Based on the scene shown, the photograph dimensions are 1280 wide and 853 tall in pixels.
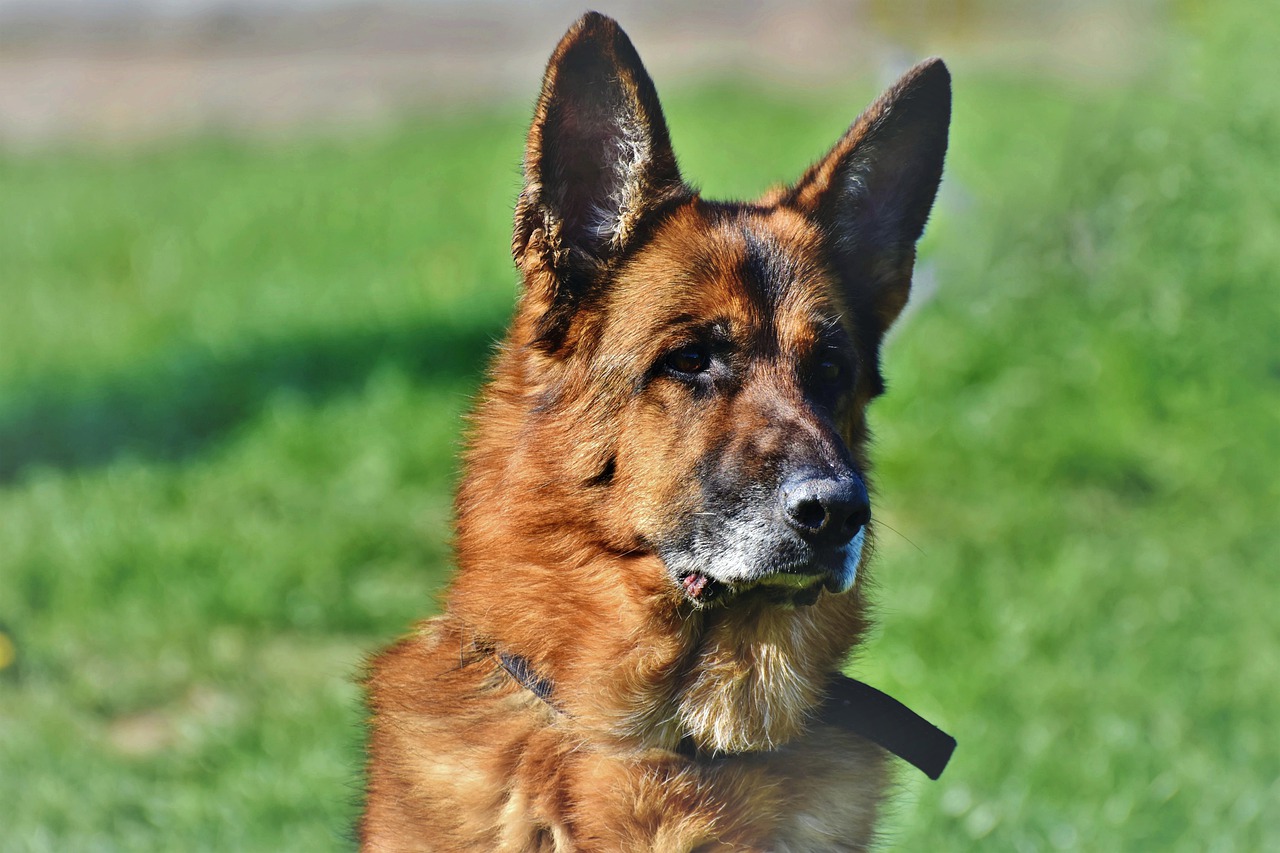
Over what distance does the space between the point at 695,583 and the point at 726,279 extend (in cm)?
73

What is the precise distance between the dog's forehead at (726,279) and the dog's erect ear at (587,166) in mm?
78

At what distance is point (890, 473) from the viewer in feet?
24.8

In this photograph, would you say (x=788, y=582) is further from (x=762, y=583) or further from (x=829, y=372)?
(x=829, y=372)

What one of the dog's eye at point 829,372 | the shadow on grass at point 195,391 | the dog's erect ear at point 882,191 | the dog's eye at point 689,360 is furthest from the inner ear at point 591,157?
the shadow on grass at point 195,391

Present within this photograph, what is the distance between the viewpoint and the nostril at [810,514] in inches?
109

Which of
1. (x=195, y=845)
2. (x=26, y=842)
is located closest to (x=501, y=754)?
(x=195, y=845)

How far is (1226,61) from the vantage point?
7.10 meters

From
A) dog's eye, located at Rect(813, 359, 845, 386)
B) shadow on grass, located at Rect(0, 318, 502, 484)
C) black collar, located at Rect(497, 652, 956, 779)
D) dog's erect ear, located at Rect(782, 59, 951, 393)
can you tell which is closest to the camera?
black collar, located at Rect(497, 652, 956, 779)

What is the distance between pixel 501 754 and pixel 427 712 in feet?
0.79

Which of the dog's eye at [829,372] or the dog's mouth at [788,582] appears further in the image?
the dog's eye at [829,372]

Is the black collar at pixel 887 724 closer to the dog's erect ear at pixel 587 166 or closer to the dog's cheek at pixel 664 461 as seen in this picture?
the dog's cheek at pixel 664 461

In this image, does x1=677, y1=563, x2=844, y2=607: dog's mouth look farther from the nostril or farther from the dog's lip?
the nostril

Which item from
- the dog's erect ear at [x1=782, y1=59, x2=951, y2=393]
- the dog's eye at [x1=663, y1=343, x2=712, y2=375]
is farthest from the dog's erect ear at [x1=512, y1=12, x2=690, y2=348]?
the dog's erect ear at [x1=782, y1=59, x2=951, y2=393]

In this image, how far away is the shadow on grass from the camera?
25.9 feet
